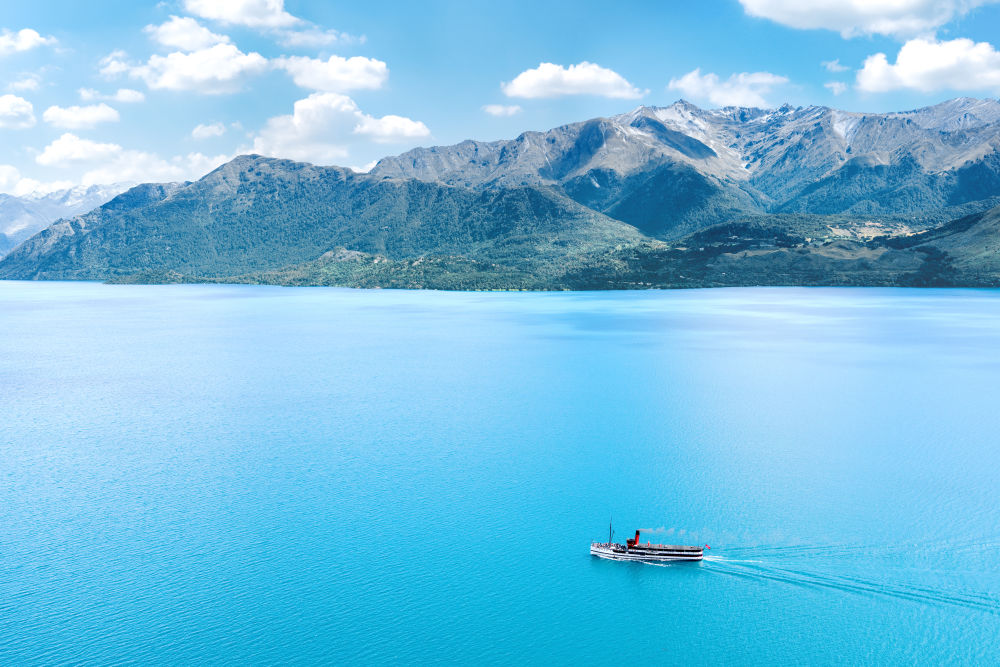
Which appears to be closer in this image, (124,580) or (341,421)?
(124,580)

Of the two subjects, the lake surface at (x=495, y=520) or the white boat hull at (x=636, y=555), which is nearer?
the lake surface at (x=495, y=520)

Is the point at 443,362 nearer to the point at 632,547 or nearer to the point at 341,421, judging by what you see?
the point at 341,421

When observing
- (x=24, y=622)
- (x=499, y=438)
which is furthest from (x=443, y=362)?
(x=24, y=622)

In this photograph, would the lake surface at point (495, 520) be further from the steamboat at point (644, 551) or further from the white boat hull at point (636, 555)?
the steamboat at point (644, 551)

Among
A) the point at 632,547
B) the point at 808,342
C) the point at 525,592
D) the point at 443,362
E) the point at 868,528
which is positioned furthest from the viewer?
the point at 808,342

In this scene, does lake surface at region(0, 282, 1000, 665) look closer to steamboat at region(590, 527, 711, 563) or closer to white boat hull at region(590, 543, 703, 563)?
white boat hull at region(590, 543, 703, 563)

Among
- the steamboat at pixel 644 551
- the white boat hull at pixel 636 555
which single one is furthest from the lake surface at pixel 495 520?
the steamboat at pixel 644 551

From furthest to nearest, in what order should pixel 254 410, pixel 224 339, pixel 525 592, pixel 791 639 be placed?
pixel 224 339 → pixel 254 410 → pixel 525 592 → pixel 791 639
